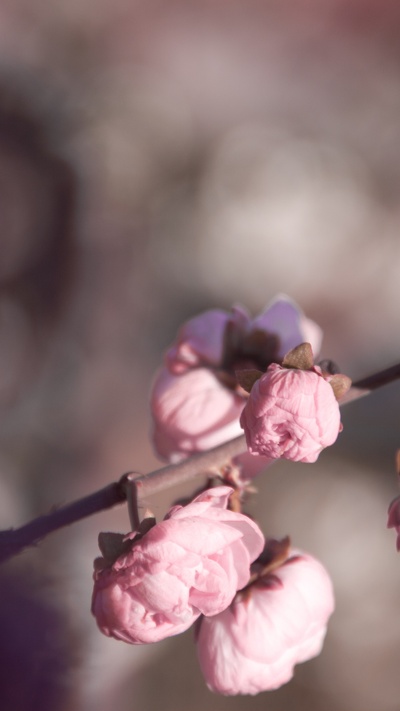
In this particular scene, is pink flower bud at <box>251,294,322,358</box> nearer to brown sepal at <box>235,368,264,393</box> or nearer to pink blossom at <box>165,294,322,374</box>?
pink blossom at <box>165,294,322,374</box>

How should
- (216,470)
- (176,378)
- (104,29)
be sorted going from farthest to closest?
(104,29) → (176,378) → (216,470)

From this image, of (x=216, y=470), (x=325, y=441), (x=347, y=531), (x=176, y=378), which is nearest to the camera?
(x=325, y=441)

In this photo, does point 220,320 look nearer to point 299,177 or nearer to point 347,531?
point 347,531

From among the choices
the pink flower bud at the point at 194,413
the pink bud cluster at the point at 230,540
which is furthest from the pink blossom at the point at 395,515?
the pink flower bud at the point at 194,413

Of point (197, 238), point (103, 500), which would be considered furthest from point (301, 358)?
point (197, 238)

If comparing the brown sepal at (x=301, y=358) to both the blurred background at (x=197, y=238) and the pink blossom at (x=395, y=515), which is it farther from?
the blurred background at (x=197, y=238)

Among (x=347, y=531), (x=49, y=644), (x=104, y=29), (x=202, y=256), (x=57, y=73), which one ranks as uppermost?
(x=104, y=29)

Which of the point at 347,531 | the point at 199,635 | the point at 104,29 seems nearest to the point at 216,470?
the point at 199,635
